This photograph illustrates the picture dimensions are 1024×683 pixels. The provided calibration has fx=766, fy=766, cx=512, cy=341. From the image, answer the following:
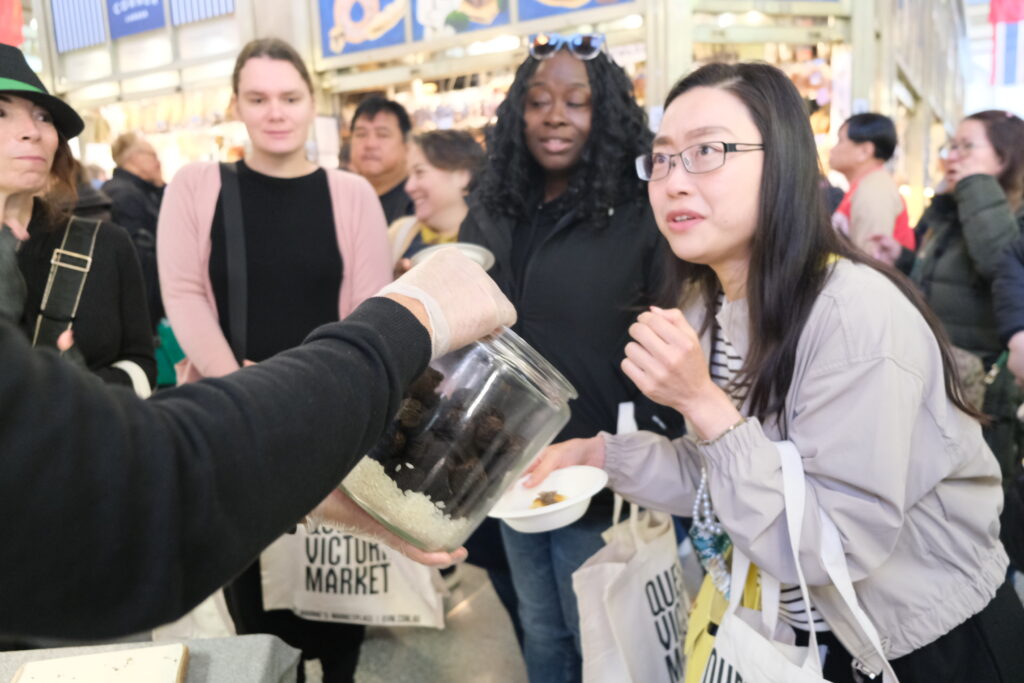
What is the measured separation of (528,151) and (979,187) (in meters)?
1.84

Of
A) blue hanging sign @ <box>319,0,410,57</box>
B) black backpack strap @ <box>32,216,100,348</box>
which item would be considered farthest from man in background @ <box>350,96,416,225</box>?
blue hanging sign @ <box>319,0,410,57</box>

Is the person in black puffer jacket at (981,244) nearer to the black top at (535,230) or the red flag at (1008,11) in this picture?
the red flag at (1008,11)

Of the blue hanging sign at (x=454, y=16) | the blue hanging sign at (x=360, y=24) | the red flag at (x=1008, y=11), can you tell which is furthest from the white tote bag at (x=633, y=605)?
the blue hanging sign at (x=360, y=24)

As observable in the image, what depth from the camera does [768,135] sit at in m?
1.16

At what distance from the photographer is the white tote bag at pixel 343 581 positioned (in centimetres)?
214

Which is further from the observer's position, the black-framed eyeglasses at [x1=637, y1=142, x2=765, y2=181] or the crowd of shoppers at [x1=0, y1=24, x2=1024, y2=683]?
the black-framed eyeglasses at [x1=637, y1=142, x2=765, y2=181]

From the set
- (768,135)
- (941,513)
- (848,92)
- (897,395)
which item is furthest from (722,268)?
(848,92)

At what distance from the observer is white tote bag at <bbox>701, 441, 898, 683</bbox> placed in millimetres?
1014

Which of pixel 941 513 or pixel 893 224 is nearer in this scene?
pixel 941 513

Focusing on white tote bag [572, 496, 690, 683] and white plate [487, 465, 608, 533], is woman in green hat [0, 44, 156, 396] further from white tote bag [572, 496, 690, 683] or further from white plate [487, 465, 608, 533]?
white tote bag [572, 496, 690, 683]

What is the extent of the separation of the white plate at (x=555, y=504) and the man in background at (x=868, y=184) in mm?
2668

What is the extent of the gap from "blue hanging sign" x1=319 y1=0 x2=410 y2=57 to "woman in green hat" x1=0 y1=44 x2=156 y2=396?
6.06 meters

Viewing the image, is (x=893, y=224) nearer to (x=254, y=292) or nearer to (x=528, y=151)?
(x=528, y=151)

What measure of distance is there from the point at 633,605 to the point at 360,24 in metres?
7.13
